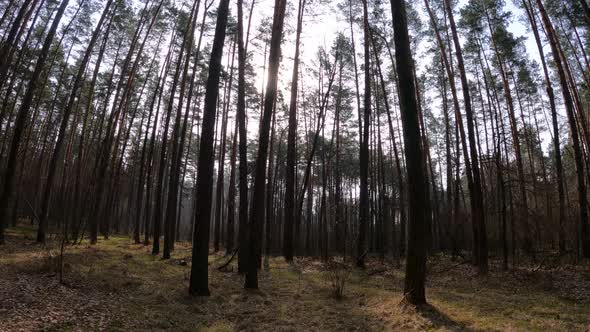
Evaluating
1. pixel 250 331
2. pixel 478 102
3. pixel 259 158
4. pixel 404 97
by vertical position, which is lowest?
pixel 250 331

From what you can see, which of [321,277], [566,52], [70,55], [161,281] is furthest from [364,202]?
[70,55]

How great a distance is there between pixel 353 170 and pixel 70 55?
79.4 feet

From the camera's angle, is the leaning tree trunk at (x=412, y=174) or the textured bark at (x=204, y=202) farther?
the textured bark at (x=204, y=202)

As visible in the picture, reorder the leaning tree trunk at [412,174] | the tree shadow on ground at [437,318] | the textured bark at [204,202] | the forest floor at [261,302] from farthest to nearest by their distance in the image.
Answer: the textured bark at [204,202] < the leaning tree trunk at [412,174] < the forest floor at [261,302] < the tree shadow on ground at [437,318]

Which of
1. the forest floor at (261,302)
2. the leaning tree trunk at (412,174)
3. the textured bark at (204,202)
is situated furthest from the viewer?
the textured bark at (204,202)

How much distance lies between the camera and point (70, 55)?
826 inches

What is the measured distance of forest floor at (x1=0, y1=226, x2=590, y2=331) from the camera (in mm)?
5582

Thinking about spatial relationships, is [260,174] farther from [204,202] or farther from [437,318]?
[437,318]

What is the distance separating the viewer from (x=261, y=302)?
7789 millimetres

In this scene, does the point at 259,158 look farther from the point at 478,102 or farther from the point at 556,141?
the point at 478,102

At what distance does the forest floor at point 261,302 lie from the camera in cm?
558

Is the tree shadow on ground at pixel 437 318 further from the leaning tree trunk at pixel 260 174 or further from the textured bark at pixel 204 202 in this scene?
the textured bark at pixel 204 202

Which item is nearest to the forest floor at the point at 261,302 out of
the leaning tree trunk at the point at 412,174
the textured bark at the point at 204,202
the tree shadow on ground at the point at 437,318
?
the tree shadow on ground at the point at 437,318

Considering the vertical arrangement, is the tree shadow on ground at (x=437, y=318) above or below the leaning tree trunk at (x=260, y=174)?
below
